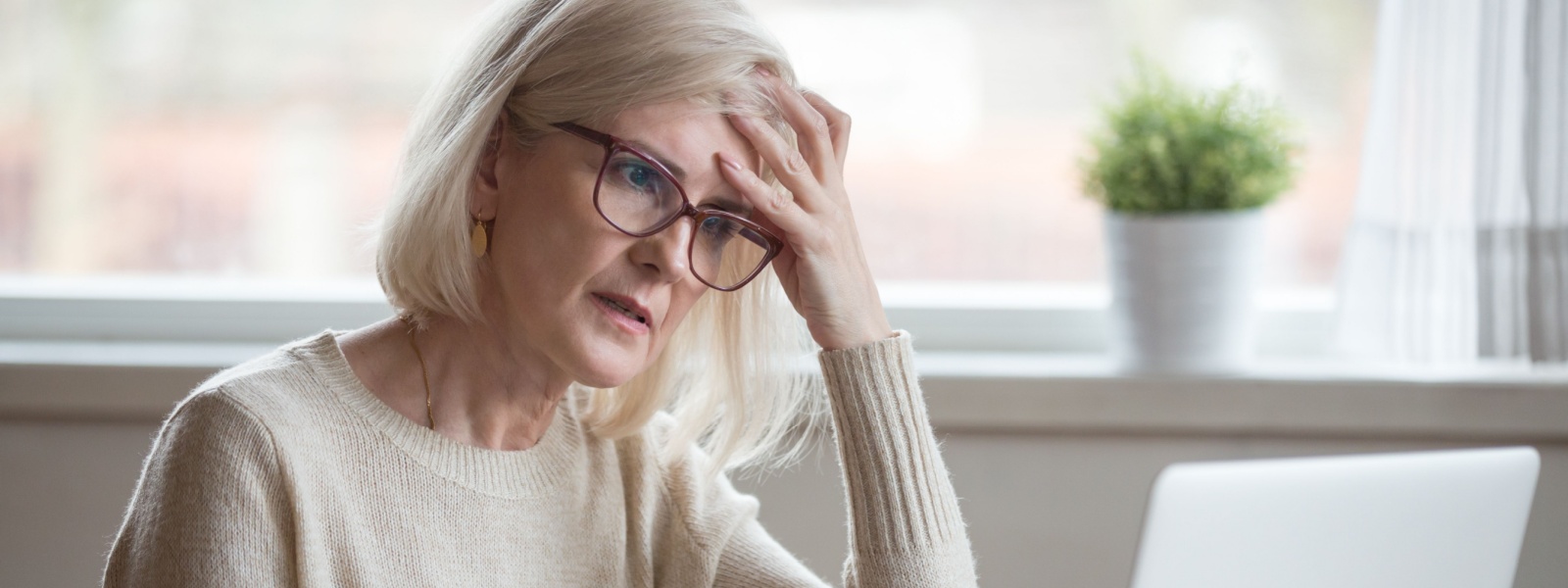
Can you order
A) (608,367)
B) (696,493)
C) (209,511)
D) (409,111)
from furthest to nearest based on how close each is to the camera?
(409,111)
(696,493)
(608,367)
(209,511)

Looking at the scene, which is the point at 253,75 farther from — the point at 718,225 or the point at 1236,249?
the point at 1236,249

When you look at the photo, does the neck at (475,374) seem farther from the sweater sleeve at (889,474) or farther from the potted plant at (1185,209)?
the potted plant at (1185,209)

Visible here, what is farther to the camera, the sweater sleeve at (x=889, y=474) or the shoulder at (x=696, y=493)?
the shoulder at (x=696, y=493)

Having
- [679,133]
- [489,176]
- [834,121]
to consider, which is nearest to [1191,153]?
[834,121]

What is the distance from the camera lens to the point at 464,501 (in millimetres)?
1249

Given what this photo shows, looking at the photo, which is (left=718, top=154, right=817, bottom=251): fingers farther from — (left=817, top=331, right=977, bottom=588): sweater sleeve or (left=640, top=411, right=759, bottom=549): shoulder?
(left=640, top=411, right=759, bottom=549): shoulder

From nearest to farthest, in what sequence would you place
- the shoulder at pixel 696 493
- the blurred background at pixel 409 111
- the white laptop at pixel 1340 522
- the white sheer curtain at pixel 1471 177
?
the white laptop at pixel 1340 522
the shoulder at pixel 696 493
the white sheer curtain at pixel 1471 177
the blurred background at pixel 409 111

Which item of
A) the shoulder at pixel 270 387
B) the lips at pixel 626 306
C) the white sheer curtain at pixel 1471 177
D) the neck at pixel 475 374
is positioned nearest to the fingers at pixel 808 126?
the lips at pixel 626 306

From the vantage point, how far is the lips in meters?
1.19

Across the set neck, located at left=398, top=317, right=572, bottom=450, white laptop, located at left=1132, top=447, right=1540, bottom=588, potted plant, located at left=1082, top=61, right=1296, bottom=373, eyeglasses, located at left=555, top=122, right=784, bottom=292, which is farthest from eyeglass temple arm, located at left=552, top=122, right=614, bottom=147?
potted plant, located at left=1082, top=61, right=1296, bottom=373

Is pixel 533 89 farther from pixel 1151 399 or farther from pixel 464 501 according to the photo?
pixel 1151 399

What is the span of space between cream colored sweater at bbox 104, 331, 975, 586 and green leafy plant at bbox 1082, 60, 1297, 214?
0.68m

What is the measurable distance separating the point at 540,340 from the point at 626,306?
0.09 m

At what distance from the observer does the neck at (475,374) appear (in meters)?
1.28
